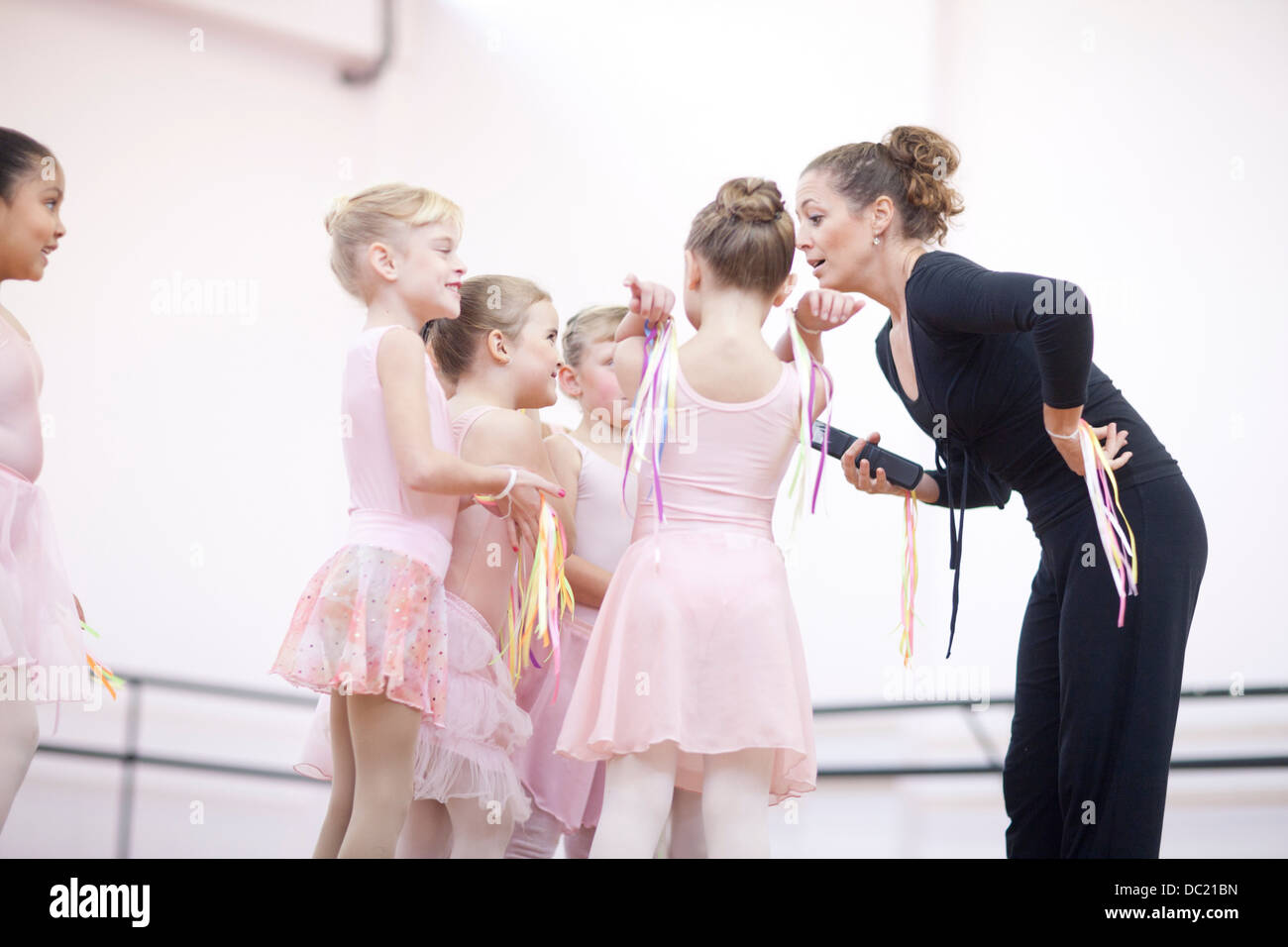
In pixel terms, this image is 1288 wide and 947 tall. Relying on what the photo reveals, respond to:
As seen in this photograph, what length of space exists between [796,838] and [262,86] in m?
2.91

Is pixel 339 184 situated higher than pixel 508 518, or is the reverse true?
pixel 339 184

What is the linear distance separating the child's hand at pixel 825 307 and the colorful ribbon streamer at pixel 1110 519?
0.38 m

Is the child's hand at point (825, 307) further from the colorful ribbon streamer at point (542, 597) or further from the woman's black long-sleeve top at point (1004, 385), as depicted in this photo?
the colorful ribbon streamer at point (542, 597)

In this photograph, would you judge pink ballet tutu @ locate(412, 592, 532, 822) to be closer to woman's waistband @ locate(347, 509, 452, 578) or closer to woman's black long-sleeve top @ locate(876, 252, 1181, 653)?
woman's waistband @ locate(347, 509, 452, 578)

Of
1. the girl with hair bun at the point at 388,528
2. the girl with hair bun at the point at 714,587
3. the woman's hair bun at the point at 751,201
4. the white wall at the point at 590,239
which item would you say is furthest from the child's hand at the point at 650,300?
the white wall at the point at 590,239

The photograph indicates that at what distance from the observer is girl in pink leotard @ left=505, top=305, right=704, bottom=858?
7.36 feet

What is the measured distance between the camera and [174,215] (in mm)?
3859

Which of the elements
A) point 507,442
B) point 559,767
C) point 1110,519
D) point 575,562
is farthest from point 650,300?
point 559,767

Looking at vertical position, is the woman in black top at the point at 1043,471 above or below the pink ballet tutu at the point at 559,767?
above

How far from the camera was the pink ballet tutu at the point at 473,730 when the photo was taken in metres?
1.96

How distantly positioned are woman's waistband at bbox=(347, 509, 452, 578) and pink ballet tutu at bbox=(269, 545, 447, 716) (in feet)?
0.05

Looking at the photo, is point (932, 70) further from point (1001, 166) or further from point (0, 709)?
point (0, 709)

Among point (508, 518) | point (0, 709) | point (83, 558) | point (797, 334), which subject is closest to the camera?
point (0, 709)
